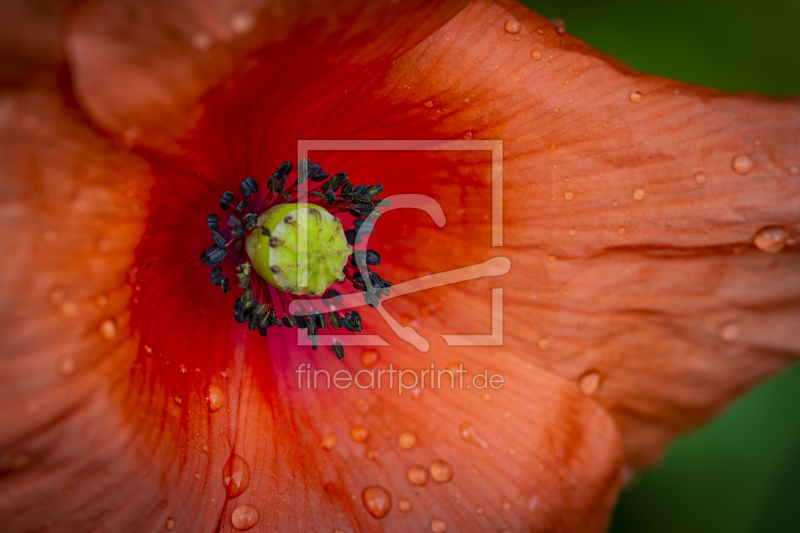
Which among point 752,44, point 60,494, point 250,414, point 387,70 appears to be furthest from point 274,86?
point 752,44

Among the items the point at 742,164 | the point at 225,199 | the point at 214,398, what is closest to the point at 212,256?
the point at 225,199

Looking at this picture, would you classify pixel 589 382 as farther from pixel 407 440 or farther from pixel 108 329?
pixel 108 329

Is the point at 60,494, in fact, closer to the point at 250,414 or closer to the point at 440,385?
the point at 250,414

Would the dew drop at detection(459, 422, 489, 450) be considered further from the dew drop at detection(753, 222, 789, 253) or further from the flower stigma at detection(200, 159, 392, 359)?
the dew drop at detection(753, 222, 789, 253)

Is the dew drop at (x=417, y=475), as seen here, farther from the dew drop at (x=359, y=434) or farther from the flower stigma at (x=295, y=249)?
the flower stigma at (x=295, y=249)

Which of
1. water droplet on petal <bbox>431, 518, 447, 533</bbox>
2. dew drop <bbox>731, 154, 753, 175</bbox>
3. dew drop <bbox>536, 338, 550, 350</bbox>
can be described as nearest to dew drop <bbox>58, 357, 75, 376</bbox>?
water droplet on petal <bbox>431, 518, 447, 533</bbox>

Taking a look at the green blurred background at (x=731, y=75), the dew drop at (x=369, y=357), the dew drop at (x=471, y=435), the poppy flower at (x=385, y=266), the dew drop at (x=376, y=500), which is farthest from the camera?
the green blurred background at (x=731, y=75)

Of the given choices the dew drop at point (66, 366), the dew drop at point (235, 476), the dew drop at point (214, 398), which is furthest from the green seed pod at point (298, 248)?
the dew drop at point (66, 366)
